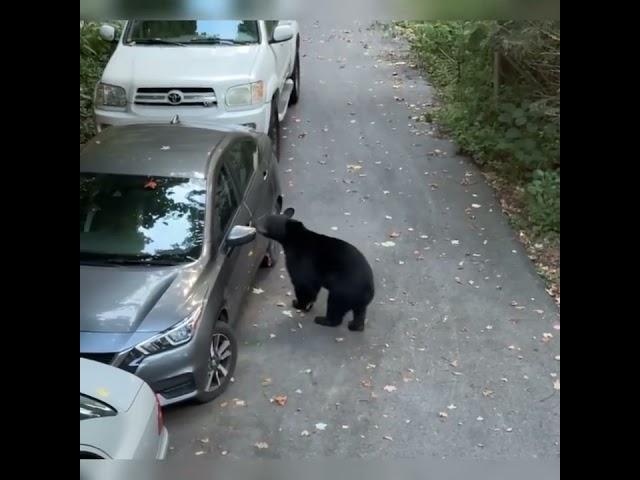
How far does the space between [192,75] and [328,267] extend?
3.14 meters

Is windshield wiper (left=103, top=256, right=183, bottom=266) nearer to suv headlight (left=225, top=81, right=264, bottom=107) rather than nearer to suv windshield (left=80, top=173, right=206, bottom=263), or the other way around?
suv windshield (left=80, top=173, right=206, bottom=263)

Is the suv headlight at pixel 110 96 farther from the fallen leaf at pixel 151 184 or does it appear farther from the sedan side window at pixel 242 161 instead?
the fallen leaf at pixel 151 184

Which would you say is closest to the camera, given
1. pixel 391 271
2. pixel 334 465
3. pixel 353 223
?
pixel 334 465

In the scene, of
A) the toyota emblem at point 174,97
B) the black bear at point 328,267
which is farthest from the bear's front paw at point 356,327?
the toyota emblem at point 174,97

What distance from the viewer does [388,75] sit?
44.5ft

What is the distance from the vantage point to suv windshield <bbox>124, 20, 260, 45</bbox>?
808 centimetres

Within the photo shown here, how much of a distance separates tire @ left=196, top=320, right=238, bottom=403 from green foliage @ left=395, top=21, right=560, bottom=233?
3352 mm

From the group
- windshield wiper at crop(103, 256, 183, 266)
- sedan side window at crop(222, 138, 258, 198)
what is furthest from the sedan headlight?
sedan side window at crop(222, 138, 258, 198)

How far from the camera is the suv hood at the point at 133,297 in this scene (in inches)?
181

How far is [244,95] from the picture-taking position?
26.1 feet
